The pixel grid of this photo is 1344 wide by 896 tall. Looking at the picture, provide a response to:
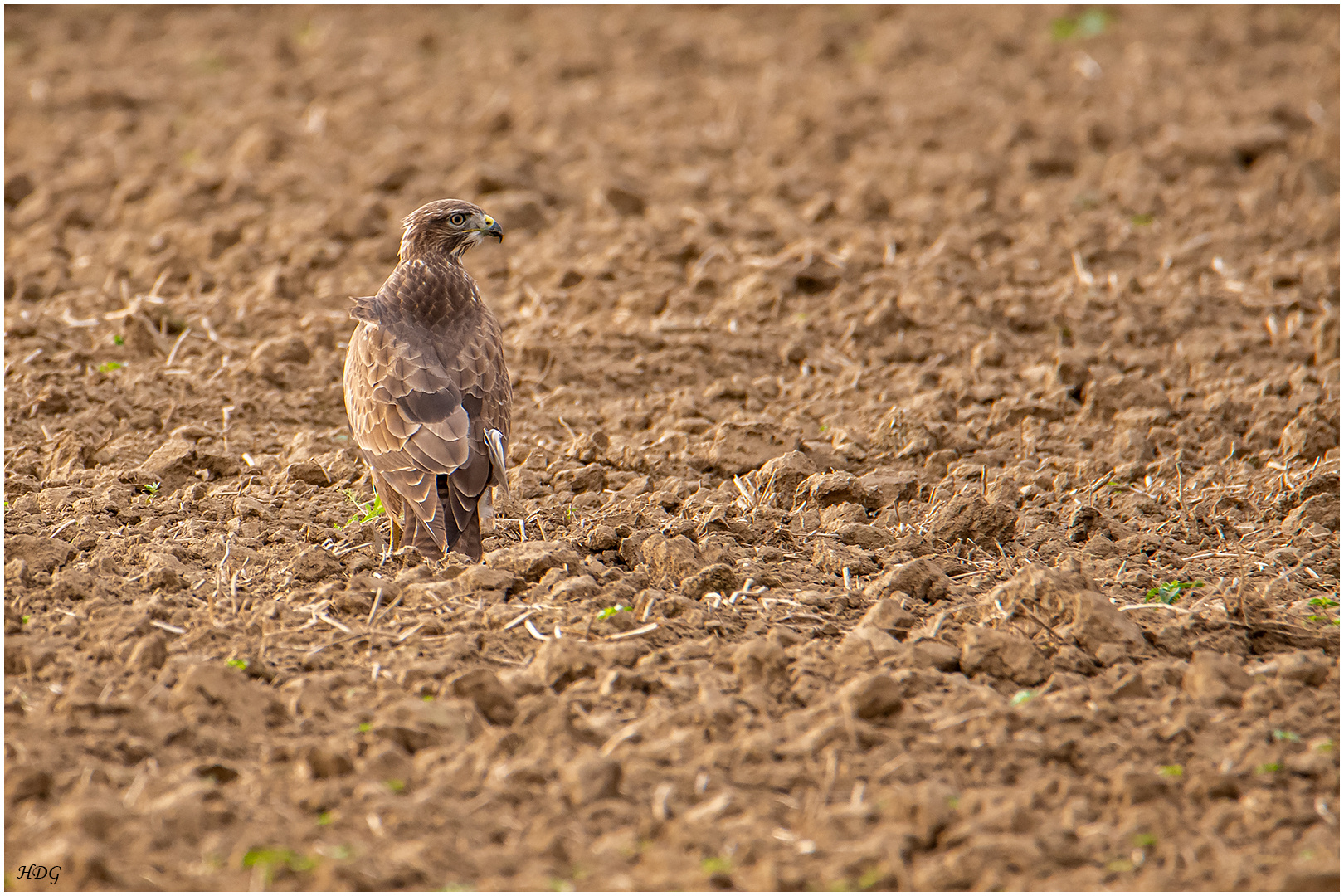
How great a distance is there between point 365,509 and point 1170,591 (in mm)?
3391

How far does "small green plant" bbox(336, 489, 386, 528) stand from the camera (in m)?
5.86

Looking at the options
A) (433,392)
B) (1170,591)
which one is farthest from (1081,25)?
(433,392)

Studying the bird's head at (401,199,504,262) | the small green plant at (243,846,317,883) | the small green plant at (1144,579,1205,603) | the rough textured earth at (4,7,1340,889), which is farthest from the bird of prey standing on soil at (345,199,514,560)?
the small green plant at (1144,579,1205,603)

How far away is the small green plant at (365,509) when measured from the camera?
5.86 metres

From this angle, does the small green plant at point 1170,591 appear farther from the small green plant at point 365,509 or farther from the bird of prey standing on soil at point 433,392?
the small green plant at point 365,509

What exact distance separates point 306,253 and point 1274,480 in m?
5.88

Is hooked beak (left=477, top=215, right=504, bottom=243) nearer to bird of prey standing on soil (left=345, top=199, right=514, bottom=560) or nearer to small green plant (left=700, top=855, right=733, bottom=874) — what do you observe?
bird of prey standing on soil (left=345, top=199, right=514, bottom=560)

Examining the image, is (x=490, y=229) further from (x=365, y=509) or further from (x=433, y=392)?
(x=365, y=509)

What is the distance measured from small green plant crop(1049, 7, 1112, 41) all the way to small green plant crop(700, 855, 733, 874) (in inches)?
448

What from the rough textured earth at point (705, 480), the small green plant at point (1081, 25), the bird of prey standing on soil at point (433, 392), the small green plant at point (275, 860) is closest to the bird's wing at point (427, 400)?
the bird of prey standing on soil at point (433, 392)

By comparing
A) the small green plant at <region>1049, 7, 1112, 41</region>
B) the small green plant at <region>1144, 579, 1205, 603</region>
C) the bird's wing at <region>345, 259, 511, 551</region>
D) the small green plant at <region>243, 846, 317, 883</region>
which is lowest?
the small green plant at <region>1144, 579, 1205, 603</region>

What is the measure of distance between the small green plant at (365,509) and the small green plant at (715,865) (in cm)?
258

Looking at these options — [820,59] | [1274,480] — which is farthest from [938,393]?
[820,59]

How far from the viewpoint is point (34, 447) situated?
21.2 ft
